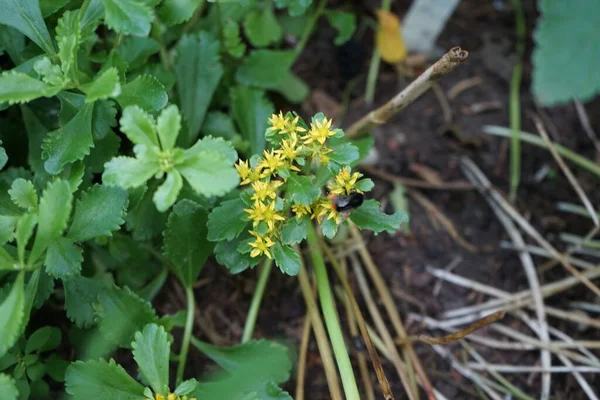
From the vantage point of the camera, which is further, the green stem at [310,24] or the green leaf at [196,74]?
the green stem at [310,24]

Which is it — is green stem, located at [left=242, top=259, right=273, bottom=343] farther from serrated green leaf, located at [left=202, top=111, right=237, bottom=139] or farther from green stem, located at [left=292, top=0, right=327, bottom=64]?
green stem, located at [left=292, top=0, right=327, bottom=64]

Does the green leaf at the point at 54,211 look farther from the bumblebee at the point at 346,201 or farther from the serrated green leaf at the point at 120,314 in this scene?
the bumblebee at the point at 346,201

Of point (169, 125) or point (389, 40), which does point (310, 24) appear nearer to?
point (389, 40)

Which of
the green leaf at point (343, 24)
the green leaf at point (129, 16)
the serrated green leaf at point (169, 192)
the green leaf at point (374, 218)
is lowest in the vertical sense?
the green leaf at point (374, 218)

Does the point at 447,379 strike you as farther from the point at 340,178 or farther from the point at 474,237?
the point at 340,178

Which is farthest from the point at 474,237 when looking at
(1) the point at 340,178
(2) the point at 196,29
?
(2) the point at 196,29

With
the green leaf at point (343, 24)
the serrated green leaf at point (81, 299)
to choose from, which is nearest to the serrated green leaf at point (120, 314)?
the serrated green leaf at point (81, 299)

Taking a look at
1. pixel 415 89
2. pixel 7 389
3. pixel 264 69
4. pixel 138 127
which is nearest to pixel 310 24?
pixel 264 69

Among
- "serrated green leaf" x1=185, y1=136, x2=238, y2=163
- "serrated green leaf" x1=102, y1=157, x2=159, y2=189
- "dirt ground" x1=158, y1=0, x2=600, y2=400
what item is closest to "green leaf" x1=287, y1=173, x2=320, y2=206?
"serrated green leaf" x1=185, y1=136, x2=238, y2=163
